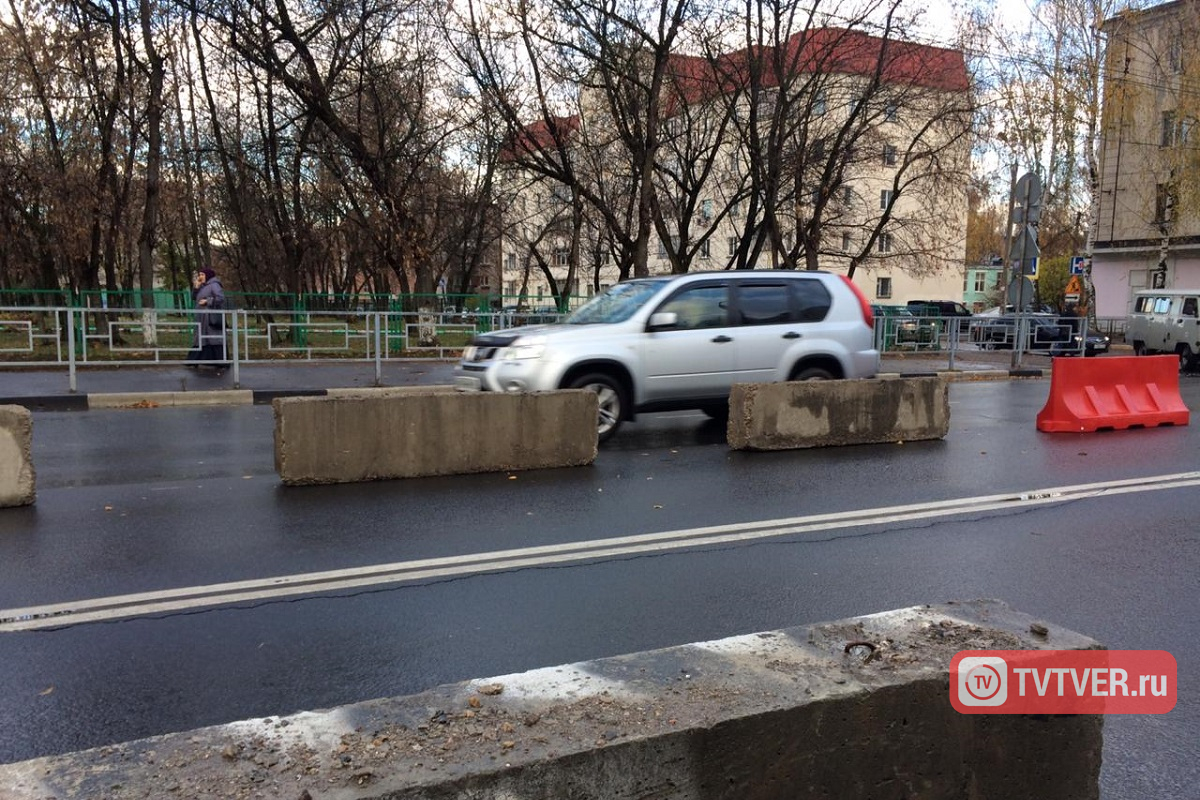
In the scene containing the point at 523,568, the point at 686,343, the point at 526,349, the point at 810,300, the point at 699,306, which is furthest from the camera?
the point at 810,300

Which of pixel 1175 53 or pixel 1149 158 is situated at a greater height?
pixel 1175 53

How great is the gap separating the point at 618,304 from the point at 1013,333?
18.1m

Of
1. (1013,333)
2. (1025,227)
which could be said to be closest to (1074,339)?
(1013,333)

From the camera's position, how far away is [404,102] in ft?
76.6

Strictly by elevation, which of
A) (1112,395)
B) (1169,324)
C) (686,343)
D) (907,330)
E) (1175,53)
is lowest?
(1112,395)

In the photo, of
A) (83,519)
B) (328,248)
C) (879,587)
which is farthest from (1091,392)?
(328,248)

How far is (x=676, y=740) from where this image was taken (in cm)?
216

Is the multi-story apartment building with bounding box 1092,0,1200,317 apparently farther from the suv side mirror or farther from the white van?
the suv side mirror

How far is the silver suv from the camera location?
918cm

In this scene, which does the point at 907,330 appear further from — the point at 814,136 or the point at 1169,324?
the point at 1169,324

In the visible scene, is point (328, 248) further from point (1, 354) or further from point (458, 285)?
point (1, 354)

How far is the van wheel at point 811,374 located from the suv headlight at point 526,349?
3.10 meters

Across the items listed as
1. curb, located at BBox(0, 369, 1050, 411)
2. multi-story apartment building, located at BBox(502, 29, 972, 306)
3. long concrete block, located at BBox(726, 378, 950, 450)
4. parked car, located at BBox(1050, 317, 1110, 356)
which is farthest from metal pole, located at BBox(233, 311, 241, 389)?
parked car, located at BBox(1050, 317, 1110, 356)

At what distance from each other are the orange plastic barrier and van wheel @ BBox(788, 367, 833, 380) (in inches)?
111
